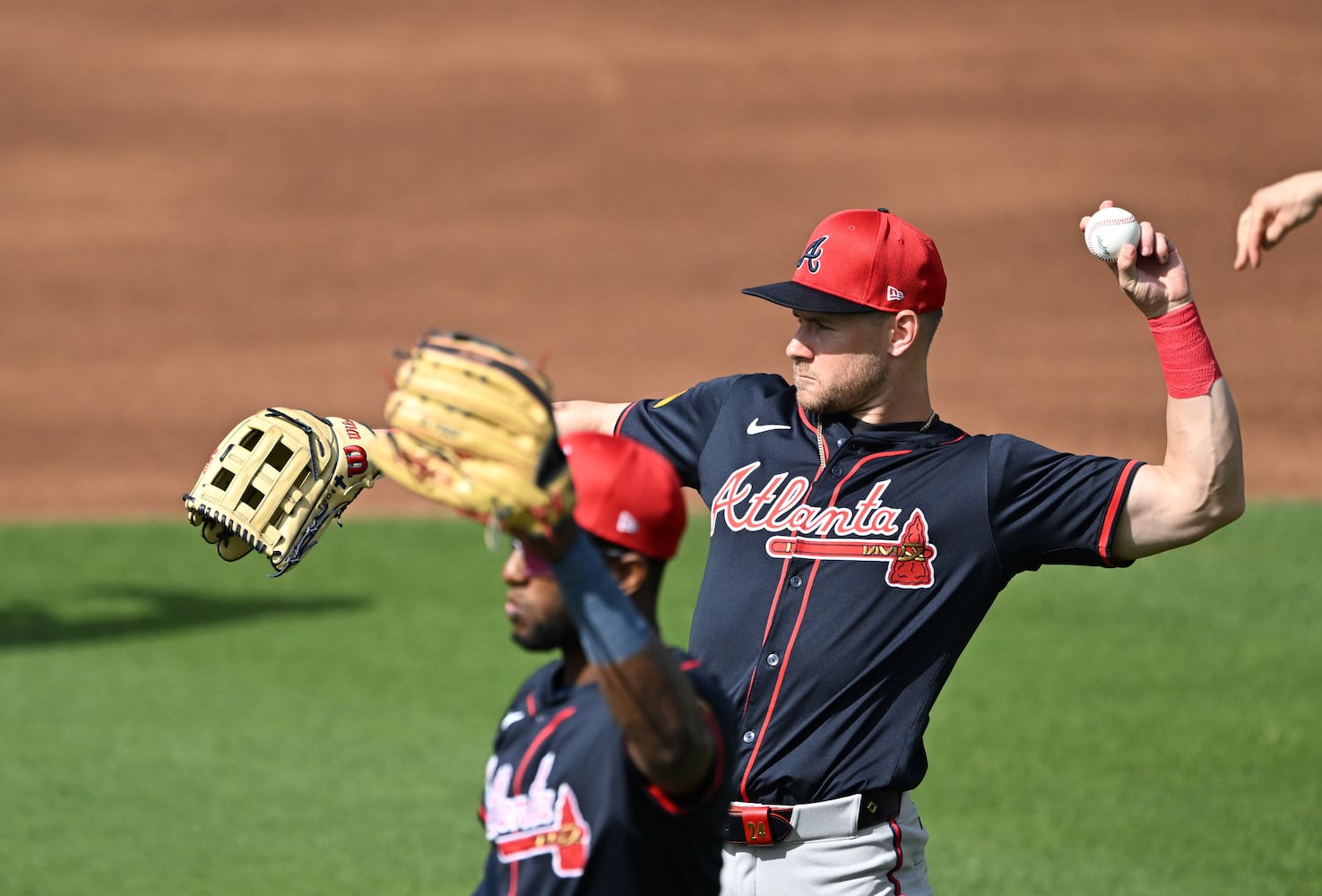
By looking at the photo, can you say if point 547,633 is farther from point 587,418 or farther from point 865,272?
point 587,418

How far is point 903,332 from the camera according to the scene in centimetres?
387

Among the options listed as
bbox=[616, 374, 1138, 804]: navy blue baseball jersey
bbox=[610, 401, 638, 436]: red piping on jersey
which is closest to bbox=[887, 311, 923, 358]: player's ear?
bbox=[616, 374, 1138, 804]: navy blue baseball jersey

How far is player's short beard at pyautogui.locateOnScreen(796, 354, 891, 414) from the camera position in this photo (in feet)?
12.6

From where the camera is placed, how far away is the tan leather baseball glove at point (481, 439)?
2295 millimetres

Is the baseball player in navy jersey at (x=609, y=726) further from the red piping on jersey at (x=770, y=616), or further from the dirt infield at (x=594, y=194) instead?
the dirt infield at (x=594, y=194)

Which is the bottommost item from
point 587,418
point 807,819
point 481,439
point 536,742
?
point 807,819

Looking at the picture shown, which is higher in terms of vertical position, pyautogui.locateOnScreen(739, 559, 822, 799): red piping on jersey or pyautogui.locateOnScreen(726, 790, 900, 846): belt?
pyautogui.locateOnScreen(739, 559, 822, 799): red piping on jersey

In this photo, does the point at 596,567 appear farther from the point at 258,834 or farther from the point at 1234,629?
the point at 1234,629

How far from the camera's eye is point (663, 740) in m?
2.35

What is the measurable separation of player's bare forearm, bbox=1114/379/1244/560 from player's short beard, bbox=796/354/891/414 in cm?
62

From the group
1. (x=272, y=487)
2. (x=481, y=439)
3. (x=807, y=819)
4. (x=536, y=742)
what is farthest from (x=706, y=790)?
(x=272, y=487)

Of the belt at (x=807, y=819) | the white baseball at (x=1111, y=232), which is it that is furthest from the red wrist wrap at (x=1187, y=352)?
the belt at (x=807, y=819)

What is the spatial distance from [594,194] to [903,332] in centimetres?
1550

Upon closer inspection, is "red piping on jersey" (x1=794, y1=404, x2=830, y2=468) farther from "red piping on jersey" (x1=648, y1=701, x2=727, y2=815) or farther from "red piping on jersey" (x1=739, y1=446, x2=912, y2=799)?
"red piping on jersey" (x1=648, y1=701, x2=727, y2=815)
